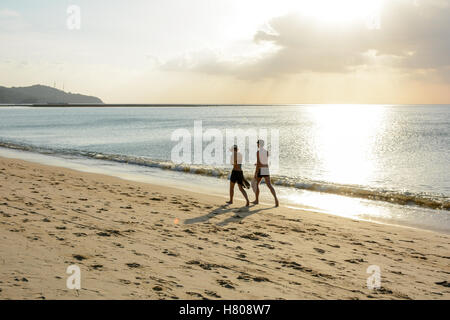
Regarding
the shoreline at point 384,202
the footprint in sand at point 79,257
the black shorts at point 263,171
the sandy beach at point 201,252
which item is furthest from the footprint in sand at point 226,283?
the shoreline at point 384,202

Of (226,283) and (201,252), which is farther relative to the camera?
(201,252)

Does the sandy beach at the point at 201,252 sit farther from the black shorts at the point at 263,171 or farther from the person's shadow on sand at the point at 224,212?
the black shorts at the point at 263,171

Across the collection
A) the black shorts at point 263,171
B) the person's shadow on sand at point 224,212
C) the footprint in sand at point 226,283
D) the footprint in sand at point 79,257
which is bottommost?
the footprint in sand at point 226,283

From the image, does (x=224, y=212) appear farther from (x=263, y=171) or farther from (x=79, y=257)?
(x=79, y=257)

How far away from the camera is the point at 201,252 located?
6.67 metres

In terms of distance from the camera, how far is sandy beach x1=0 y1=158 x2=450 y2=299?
16.7 feet

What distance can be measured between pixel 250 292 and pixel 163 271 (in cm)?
152

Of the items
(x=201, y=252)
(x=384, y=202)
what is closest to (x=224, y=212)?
(x=201, y=252)

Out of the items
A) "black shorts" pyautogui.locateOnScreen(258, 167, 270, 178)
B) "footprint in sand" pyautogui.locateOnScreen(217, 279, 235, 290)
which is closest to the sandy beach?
"footprint in sand" pyautogui.locateOnScreen(217, 279, 235, 290)

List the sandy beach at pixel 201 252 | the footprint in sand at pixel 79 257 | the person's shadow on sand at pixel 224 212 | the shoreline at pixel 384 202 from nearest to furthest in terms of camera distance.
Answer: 1. the sandy beach at pixel 201 252
2. the footprint in sand at pixel 79 257
3. the person's shadow on sand at pixel 224 212
4. the shoreline at pixel 384 202

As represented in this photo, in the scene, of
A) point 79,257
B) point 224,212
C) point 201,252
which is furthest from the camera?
point 224,212

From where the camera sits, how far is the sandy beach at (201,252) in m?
5.10
